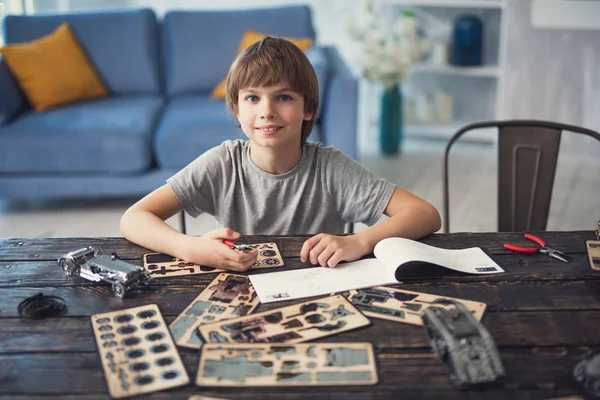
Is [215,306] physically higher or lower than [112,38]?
lower

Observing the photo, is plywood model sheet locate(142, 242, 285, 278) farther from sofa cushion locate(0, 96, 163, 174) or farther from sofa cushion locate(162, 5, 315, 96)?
sofa cushion locate(162, 5, 315, 96)

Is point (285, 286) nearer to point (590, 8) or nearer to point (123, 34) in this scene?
point (123, 34)

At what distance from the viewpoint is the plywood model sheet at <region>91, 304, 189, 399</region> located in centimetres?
101

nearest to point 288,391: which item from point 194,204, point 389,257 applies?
point 389,257

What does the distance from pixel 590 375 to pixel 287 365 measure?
1.35 ft

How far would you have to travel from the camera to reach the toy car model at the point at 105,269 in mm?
1283

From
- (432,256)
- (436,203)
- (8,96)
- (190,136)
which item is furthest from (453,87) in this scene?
(432,256)

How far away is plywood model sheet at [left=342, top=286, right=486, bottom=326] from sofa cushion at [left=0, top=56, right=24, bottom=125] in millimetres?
2763

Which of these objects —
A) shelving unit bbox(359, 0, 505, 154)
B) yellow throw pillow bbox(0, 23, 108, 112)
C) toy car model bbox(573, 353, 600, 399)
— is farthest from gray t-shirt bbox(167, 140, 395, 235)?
shelving unit bbox(359, 0, 505, 154)

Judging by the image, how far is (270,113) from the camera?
162 cm

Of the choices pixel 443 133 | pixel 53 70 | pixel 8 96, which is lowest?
pixel 443 133

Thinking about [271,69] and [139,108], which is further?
[139,108]

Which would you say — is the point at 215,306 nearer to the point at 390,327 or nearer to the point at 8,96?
the point at 390,327

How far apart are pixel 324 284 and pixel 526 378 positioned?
0.41 meters
